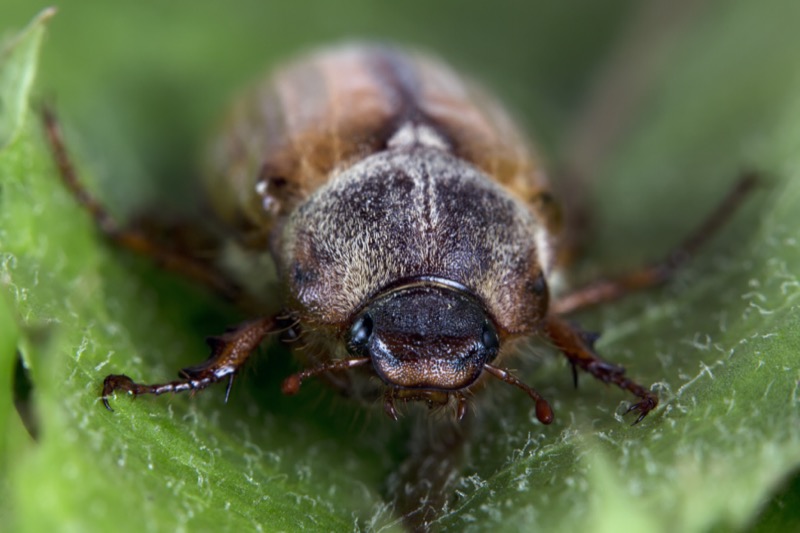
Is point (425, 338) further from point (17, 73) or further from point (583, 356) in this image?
point (17, 73)

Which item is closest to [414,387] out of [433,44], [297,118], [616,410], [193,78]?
[616,410]

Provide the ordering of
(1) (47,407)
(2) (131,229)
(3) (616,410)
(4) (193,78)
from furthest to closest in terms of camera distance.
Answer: (4) (193,78) → (2) (131,229) → (3) (616,410) → (1) (47,407)

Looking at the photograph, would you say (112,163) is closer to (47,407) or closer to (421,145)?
(421,145)

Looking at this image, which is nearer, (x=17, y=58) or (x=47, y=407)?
(x=47, y=407)

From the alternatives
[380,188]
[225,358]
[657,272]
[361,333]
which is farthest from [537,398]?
[657,272]

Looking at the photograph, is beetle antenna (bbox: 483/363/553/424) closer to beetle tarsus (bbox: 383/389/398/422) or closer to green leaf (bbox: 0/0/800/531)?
green leaf (bbox: 0/0/800/531)

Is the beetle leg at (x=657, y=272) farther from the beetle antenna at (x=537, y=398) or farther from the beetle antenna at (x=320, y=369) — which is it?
the beetle antenna at (x=320, y=369)

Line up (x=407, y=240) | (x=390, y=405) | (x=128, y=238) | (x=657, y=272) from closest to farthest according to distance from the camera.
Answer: (x=390, y=405) → (x=407, y=240) → (x=128, y=238) → (x=657, y=272)
